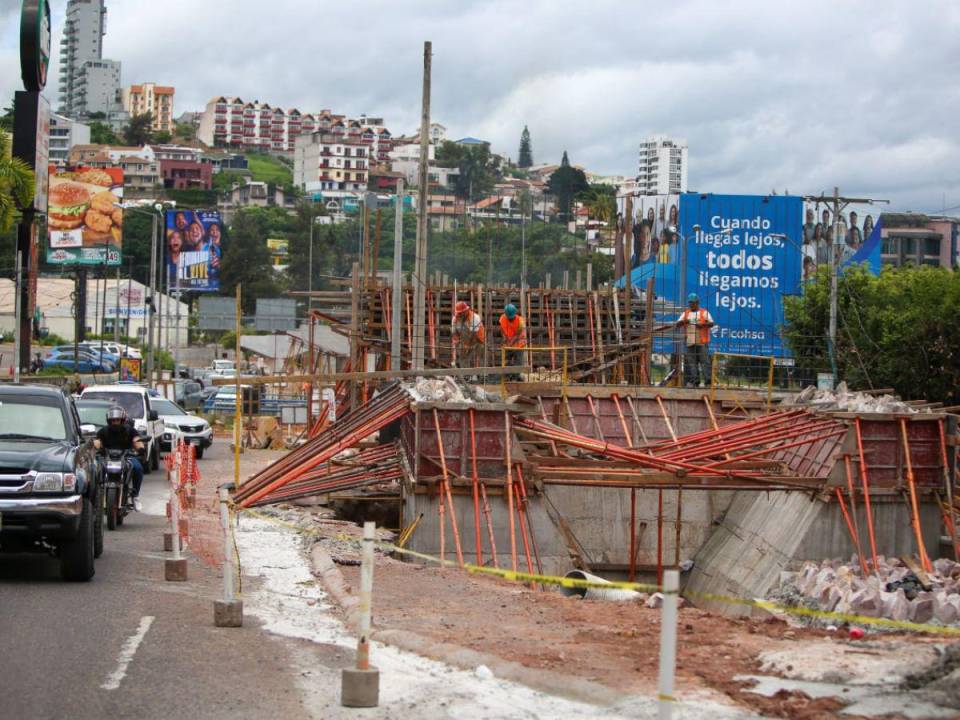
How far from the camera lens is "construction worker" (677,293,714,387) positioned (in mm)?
29156

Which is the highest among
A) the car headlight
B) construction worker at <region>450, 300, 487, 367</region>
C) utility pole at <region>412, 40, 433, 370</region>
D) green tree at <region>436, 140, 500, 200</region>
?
green tree at <region>436, 140, 500, 200</region>

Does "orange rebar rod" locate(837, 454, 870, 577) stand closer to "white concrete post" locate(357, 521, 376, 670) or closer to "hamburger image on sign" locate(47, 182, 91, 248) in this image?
"white concrete post" locate(357, 521, 376, 670)

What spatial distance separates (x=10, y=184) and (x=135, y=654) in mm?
28215

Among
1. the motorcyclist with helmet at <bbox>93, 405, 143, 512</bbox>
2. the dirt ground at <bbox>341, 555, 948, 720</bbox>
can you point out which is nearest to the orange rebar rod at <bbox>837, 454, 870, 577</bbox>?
the dirt ground at <bbox>341, 555, 948, 720</bbox>

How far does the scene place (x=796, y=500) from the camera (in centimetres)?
2027

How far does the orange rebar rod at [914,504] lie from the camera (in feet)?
60.8

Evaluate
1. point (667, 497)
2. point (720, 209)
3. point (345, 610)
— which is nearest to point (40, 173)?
point (720, 209)

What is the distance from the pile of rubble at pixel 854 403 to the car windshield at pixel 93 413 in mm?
12659

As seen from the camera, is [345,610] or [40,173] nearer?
[345,610]

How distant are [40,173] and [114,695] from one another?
46.9 meters

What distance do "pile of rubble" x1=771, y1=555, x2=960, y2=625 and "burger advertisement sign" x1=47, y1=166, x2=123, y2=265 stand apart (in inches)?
2487

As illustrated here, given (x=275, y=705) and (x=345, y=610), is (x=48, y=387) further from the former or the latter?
(x=275, y=705)

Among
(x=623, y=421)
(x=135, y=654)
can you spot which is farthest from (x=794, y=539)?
(x=135, y=654)

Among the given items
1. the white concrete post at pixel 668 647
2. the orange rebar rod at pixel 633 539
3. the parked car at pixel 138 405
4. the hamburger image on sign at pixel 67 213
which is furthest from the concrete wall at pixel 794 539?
the hamburger image on sign at pixel 67 213
